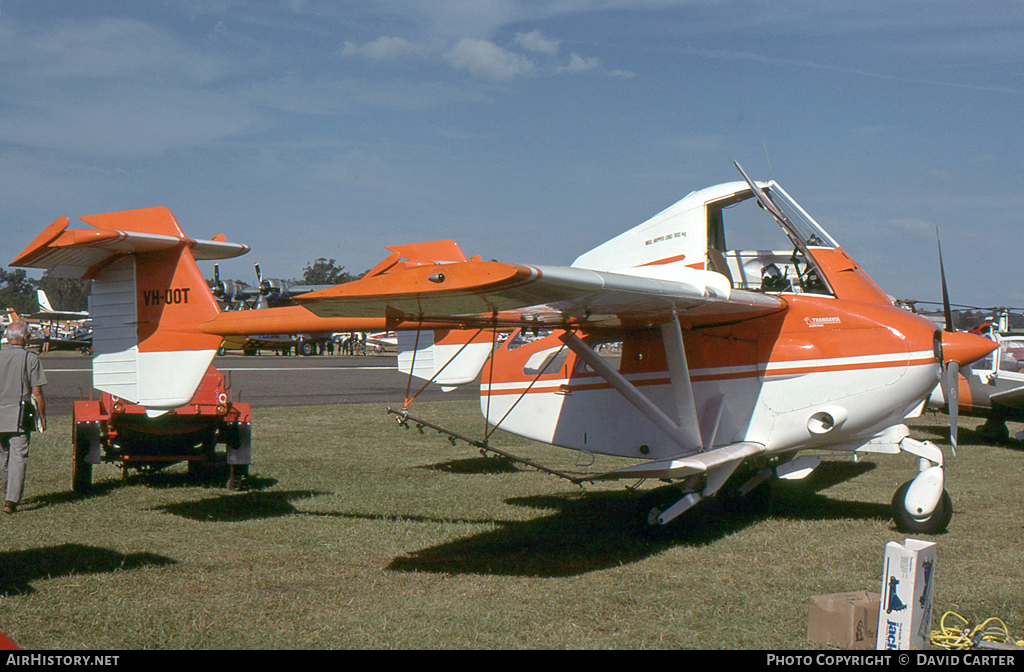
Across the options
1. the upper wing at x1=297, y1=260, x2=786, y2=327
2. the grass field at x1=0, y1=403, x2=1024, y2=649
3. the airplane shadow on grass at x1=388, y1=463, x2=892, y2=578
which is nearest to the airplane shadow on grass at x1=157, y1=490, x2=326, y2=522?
the grass field at x1=0, y1=403, x2=1024, y2=649

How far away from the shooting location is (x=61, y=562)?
5711 mm

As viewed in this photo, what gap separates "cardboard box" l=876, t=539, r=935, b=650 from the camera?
141 inches

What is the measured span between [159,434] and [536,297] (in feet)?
18.2

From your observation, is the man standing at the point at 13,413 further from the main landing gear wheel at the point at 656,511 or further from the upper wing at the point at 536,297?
the main landing gear wheel at the point at 656,511

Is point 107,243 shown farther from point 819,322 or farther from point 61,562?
point 819,322

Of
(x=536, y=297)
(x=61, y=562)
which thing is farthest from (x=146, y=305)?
(x=536, y=297)

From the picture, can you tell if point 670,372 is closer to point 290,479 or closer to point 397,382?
point 290,479

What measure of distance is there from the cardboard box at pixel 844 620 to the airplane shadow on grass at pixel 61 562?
4534mm

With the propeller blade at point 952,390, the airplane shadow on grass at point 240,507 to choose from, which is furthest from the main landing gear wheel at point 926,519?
the airplane shadow on grass at point 240,507

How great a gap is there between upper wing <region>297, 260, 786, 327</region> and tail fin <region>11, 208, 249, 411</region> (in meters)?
2.48

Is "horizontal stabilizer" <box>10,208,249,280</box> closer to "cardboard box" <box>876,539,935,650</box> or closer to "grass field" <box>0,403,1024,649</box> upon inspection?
"grass field" <box>0,403,1024,649</box>
